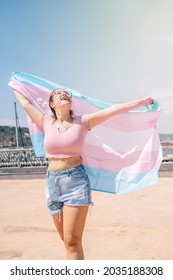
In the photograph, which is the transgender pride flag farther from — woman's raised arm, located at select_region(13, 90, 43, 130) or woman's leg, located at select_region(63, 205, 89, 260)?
woman's leg, located at select_region(63, 205, 89, 260)

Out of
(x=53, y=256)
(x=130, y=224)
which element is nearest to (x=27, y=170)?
(x=130, y=224)

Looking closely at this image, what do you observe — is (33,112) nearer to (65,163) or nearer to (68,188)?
(65,163)

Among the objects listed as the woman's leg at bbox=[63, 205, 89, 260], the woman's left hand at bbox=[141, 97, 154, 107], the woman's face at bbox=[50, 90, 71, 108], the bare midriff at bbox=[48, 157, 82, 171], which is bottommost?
the woman's leg at bbox=[63, 205, 89, 260]

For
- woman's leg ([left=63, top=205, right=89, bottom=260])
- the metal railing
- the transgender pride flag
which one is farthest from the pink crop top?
the metal railing

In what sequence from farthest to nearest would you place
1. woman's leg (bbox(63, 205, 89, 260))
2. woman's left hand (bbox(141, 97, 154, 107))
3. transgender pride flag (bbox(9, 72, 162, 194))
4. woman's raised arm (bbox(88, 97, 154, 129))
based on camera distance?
transgender pride flag (bbox(9, 72, 162, 194)) → woman's left hand (bbox(141, 97, 154, 107)) → woman's raised arm (bbox(88, 97, 154, 129)) → woman's leg (bbox(63, 205, 89, 260))

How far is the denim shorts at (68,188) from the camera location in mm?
3008

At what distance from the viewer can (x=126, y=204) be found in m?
8.23

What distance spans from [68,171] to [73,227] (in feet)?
1.63

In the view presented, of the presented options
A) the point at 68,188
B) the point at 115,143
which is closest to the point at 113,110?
the point at 68,188

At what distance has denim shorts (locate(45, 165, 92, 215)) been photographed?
3008mm

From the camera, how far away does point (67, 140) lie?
304 centimetres

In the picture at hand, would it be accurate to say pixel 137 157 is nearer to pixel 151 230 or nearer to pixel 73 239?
pixel 73 239

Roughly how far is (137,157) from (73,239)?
1477 mm

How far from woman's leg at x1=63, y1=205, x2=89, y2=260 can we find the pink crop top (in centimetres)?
49
